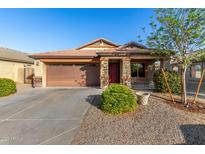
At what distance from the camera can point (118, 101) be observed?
5.70m

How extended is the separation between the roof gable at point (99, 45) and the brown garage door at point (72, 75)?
5.77m

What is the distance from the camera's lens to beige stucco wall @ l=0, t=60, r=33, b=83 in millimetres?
17264

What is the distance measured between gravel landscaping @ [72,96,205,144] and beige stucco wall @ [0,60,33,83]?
54.8ft

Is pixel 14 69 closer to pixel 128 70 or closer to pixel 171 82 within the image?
pixel 128 70

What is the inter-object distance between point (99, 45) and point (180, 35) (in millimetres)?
13655

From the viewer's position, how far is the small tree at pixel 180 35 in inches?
243

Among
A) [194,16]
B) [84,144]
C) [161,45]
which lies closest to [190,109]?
[161,45]

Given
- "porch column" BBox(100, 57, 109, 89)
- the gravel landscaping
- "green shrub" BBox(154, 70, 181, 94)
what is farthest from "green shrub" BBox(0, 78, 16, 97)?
"green shrub" BBox(154, 70, 181, 94)

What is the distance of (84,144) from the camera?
3.67 metres

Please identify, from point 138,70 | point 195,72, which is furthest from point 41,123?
point 195,72

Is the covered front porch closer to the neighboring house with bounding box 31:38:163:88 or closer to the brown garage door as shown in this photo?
the neighboring house with bounding box 31:38:163:88
